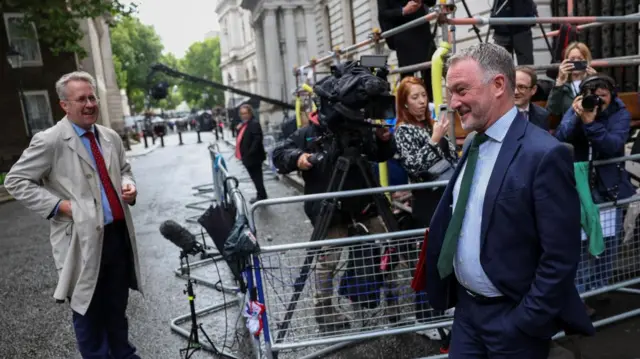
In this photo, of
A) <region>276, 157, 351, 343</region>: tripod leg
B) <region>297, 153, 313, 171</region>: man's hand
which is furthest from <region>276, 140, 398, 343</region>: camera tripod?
<region>297, 153, 313, 171</region>: man's hand

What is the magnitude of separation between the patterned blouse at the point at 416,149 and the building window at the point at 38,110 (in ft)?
76.3

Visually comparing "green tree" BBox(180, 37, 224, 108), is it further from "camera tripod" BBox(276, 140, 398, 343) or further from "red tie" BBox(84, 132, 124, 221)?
"camera tripod" BBox(276, 140, 398, 343)

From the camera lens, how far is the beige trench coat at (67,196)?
3.16 meters

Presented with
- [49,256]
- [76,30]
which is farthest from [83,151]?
[76,30]

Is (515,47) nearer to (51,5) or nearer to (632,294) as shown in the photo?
(632,294)

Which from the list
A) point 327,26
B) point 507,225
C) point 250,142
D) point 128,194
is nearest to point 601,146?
point 507,225

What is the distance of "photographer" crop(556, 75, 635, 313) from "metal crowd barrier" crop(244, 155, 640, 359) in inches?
0.6

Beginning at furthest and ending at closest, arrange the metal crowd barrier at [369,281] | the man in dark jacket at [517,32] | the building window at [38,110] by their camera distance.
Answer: the building window at [38,110], the man in dark jacket at [517,32], the metal crowd barrier at [369,281]

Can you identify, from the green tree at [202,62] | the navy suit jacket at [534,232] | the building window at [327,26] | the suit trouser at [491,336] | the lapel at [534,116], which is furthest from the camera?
the green tree at [202,62]

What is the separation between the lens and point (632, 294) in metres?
4.65

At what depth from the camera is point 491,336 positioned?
6.76 feet

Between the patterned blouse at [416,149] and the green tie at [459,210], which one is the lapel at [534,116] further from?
the green tie at [459,210]

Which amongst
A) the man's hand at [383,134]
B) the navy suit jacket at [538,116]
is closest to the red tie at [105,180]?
the man's hand at [383,134]

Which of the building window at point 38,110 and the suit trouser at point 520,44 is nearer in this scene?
the suit trouser at point 520,44
